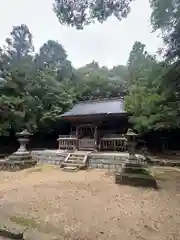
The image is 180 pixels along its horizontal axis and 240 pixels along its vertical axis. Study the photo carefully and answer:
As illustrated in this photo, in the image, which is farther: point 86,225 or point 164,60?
point 164,60

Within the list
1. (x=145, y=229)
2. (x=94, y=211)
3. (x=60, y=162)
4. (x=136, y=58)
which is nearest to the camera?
(x=145, y=229)

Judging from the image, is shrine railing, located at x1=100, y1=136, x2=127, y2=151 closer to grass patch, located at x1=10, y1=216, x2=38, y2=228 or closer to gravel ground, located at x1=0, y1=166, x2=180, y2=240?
→ gravel ground, located at x1=0, y1=166, x2=180, y2=240

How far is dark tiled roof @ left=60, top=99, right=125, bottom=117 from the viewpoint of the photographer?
51.5ft

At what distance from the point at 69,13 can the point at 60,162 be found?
883 centimetres

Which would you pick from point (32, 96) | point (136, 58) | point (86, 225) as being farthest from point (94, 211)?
point (136, 58)

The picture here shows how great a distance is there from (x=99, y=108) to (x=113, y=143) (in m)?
3.45

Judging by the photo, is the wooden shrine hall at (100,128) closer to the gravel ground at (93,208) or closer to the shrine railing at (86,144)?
the shrine railing at (86,144)

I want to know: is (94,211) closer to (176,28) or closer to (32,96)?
(176,28)

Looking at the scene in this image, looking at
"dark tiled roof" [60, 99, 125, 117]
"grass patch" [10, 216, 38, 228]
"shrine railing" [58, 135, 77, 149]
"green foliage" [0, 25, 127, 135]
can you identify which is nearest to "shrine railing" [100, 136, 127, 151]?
"dark tiled roof" [60, 99, 125, 117]

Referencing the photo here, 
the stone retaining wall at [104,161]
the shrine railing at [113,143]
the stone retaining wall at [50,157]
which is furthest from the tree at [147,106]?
the stone retaining wall at [50,157]

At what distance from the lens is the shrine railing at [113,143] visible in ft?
46.9

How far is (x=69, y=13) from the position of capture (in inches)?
267

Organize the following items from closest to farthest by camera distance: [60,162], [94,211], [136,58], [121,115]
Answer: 1. [94,211]
2. [60,162]
3. [121,115]
4. [136,58]

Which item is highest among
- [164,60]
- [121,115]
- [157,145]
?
[164,60]
